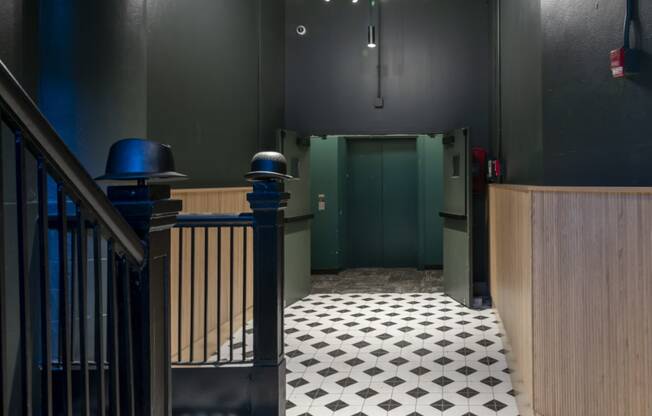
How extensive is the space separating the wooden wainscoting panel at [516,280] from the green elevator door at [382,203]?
403 cm

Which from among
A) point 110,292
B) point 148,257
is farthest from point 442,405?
point 110,292

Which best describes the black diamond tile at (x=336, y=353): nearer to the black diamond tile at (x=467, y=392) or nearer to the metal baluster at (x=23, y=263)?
the black diamond tile at (x=467, y=392)

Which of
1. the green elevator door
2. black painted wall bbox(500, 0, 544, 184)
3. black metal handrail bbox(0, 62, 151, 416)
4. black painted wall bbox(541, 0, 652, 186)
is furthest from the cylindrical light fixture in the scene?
black metal handrail bbox(0, 62, 151, 416)

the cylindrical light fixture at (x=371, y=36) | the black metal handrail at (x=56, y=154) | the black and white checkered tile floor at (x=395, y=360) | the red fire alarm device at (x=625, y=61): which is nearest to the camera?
the black metal handrail at (x=56, y=154)

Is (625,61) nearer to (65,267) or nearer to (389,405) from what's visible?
(389,405)

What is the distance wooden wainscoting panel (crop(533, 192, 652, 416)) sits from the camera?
9.44 feet

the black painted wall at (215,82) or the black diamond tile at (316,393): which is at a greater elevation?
the black painted wall at (215,82)

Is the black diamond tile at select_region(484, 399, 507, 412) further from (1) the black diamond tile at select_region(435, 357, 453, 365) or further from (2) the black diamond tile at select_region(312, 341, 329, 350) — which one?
(2) the black diamond tile at select_region(312, 341, 329, 350)

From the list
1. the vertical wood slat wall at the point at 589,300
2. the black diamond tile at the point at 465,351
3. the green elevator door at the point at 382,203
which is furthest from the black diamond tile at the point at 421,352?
the green elevator door at the point at 382,203

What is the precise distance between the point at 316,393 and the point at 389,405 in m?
0.58

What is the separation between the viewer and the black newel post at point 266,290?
10.3ft

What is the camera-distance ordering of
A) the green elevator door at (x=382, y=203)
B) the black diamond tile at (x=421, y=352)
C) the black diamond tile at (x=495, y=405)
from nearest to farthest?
the black diamond tile at (x=495, y=405), the black diamond tile at (x=421, y=352), the green elevator door at (x=382, y=203)

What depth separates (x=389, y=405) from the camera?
394cm

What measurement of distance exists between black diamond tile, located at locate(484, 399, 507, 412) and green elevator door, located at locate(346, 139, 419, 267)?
6.44 m
